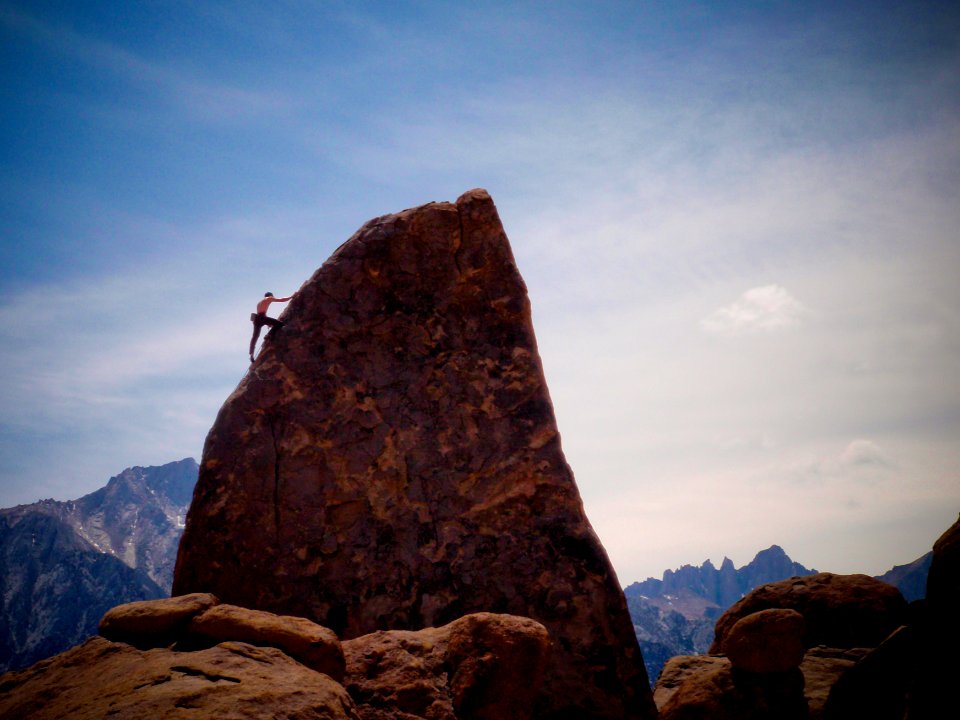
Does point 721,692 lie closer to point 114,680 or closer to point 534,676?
point 534,676

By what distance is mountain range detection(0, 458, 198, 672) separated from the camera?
110m

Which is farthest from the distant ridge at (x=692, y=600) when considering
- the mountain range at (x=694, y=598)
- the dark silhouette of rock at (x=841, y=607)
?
the dark silhouette of rock at (x=841, y=607)

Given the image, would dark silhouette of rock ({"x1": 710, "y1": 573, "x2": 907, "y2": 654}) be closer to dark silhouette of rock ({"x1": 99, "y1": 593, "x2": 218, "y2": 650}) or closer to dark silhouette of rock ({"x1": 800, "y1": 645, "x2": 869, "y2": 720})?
dark silhouette of rock ({"x1": 800, "y1": 645, "x2": 869, "y2": 720})

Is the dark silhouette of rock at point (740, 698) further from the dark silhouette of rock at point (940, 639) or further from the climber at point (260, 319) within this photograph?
the climber at point (260, 319)

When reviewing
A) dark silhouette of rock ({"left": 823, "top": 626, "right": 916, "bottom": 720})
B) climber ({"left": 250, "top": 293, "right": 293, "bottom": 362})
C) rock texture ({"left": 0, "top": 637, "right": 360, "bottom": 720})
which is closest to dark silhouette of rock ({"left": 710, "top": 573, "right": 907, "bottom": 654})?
dark silhouette of rock ({"left": 823, "top": 626, "right": 916, "bottom": 720})

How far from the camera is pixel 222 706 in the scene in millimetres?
3441

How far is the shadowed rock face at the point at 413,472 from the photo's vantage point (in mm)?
7336

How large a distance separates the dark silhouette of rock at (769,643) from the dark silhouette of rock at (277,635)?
5917 mm

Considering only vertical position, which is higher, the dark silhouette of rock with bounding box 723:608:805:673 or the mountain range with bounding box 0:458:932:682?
the dark silhouette of rock with bounding box 723:608:805:673

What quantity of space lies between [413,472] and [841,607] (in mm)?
7490

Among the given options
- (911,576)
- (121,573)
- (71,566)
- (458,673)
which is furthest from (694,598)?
(458,673)

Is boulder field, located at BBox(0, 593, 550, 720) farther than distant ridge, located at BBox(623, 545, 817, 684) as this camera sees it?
No

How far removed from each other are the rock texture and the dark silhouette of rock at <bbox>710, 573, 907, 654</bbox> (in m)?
7.55

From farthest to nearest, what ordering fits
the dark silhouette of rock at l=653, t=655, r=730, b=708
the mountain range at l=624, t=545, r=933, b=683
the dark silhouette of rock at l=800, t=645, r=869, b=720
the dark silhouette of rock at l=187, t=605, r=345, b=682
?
the mountain range at l=624, t=545, r=933, b=683 < the dark silhouette of rock at l=653, t=655, r=730, b=708 < the dark silhouette of rock at l=800, t=645, r=869, b=720 < the dark silhouette of rock at l=187, t=605, r=345, b=682
